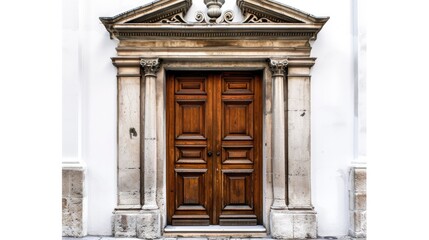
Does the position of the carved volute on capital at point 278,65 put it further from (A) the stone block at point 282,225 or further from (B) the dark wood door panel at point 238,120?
(A) the stone block at point 282,225

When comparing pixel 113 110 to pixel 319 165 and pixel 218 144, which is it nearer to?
pixel 218 144

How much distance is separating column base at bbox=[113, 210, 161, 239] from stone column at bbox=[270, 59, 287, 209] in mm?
1951

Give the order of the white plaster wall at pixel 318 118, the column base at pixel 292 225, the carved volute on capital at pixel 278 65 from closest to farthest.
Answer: the column base at pixel 292 225, the carved volute on capital at pixel 278 65, the white plaster wall at pixel 318 118

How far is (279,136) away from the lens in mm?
5355

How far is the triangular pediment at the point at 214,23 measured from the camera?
5250 millimetres

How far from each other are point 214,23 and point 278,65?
1.26 metres

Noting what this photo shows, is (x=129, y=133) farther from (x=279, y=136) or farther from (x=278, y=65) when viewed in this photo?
(x=278, y=65)

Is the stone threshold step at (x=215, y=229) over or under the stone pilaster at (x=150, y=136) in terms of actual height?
under

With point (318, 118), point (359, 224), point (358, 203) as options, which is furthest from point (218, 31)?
point (359, 224)

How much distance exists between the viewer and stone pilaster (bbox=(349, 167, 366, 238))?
5.23 meters

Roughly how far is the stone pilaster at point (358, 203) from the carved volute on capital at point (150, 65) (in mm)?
3674

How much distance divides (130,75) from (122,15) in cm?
97

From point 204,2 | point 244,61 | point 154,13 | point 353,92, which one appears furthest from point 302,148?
point 154,13

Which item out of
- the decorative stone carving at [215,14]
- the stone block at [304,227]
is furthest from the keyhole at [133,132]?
the stone block at [304,227]
